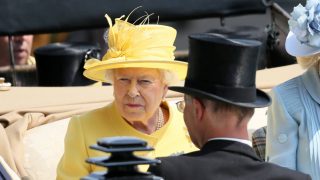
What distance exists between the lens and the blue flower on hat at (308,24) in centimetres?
392

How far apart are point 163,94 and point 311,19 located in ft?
2.25

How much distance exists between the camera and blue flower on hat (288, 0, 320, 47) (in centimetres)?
392

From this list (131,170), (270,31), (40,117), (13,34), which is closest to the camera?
(131,170)

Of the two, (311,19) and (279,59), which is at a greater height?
(311,19)

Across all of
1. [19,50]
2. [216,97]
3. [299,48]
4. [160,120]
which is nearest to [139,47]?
[160,120]

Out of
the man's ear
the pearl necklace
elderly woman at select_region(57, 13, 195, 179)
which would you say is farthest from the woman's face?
the man's ear

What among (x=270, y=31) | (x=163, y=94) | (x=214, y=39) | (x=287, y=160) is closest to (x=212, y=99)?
(x=214, y=39)

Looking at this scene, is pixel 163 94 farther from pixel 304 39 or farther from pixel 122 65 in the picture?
pixel 304 39

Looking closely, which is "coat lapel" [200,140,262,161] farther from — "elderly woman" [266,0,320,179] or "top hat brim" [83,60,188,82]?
"top hat brim" [83,60,188,82]

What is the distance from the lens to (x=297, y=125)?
3920 millimetres

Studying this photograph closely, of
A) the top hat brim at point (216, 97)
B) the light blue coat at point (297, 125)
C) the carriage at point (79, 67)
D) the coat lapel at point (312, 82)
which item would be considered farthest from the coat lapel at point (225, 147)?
the carriage at point (79, 67)

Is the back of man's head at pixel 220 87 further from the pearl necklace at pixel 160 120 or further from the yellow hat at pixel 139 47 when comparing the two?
the pearl necklace at pixel 160 120

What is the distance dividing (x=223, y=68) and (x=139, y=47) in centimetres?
106

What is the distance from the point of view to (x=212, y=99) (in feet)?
10.1
